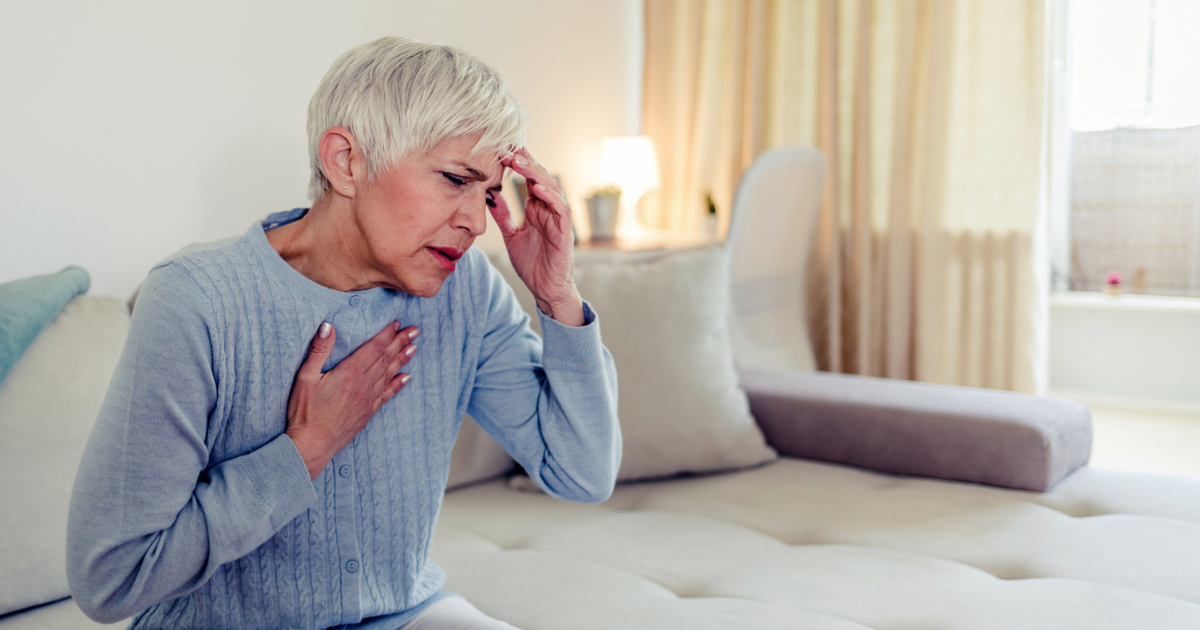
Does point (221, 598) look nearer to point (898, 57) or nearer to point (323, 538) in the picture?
point (323, 538)

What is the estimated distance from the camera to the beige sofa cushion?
1.09 meters

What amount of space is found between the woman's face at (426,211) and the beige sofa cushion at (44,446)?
1.78ft

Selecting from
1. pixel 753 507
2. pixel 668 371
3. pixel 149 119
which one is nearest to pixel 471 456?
pixel 668 371

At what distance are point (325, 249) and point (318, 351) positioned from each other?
120 millimetres

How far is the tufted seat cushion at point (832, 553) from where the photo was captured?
3.71 ft

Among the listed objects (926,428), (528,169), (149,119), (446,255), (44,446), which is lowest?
(926,428)

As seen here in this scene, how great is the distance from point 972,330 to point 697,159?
4.14 ft

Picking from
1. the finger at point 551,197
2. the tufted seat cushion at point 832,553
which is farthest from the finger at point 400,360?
the tufted seat cushion at point 832,553

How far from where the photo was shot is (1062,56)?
3047mm

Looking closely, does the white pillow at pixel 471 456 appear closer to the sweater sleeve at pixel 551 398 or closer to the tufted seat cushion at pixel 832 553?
the tufted seat cushion at pixel 832 553

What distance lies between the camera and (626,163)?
3.13m

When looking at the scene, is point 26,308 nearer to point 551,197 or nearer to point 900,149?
point 551,197

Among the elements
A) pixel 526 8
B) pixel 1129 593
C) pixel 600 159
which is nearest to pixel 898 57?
pixel 600 159

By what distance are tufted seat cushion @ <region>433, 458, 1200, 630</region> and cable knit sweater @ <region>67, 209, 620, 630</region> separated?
0.21 meters
